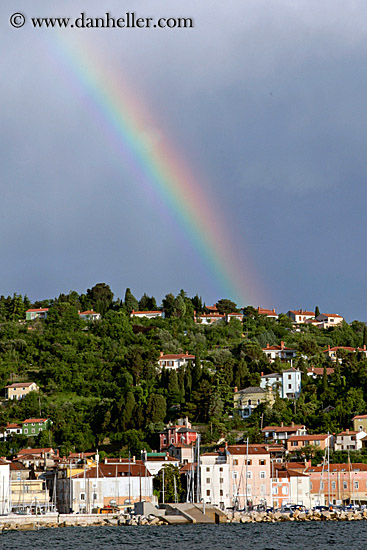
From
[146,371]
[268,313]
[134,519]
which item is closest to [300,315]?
[268,313]

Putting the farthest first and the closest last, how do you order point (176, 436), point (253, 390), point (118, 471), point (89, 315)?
point (89, 315), point (253, 390), point (176, 436), point (118, 471)

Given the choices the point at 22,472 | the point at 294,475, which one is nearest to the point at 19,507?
the point at 22,472

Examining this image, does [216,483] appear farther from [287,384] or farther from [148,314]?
[148,314]

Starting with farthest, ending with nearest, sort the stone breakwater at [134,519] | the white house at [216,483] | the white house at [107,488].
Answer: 1. the white house at [216,483]
2. the white house at [107,488]
3. the stone breakwater at [134,519]

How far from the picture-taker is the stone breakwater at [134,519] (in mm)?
62844

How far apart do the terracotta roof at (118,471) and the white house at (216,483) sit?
4817mm

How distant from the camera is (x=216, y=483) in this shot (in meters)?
75.9

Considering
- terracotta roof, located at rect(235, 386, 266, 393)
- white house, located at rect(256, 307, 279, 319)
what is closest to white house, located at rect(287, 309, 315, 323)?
white house, located at rect(256, 307, 279, 319)

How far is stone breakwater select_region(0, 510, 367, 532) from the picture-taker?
62.8 metres

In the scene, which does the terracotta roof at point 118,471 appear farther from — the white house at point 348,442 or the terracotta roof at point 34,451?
the white house at point 348,442

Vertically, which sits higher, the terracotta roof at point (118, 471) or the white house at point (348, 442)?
the white house at point (348, 442)

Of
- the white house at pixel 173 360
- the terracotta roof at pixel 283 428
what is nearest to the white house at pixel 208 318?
the white house at pixel 173 360

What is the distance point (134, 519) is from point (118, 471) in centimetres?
1038

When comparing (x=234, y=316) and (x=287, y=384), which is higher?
(x=234, y=316)
